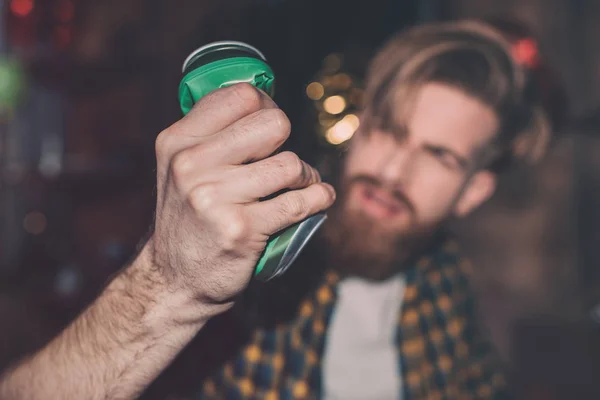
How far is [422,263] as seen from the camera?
76.5 inches

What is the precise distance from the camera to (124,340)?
29.7 inches

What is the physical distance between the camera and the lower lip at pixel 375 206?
166cm

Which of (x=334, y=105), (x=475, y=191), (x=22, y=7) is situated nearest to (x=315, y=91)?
(x=334, y=105)

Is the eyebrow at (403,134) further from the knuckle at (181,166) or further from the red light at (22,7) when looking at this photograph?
the red light at (22,7)

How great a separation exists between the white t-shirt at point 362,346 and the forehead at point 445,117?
22.4 inches

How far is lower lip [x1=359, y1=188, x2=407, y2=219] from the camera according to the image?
5.45ft

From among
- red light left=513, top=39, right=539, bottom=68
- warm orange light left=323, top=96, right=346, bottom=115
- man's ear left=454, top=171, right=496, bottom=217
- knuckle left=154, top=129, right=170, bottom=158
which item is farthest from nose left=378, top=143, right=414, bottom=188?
knuckle left=154, top=129, right=170, bottom=158

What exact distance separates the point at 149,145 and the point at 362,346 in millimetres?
1892

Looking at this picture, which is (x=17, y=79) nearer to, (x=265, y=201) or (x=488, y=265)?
(x=265, y=201)

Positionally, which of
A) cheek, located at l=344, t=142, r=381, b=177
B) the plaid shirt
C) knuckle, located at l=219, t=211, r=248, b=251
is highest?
knuckle, located at l=219, t=211, r=248, b=251

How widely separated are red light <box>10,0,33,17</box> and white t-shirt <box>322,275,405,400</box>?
2.09 m

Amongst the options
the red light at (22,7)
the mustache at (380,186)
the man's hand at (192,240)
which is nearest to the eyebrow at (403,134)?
the mustache at (380,186)

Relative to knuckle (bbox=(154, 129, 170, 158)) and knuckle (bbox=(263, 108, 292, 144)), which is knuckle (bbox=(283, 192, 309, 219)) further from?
knuckle (bbox=(154, 129, 170, 158))

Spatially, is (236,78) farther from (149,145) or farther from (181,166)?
(149,145)
